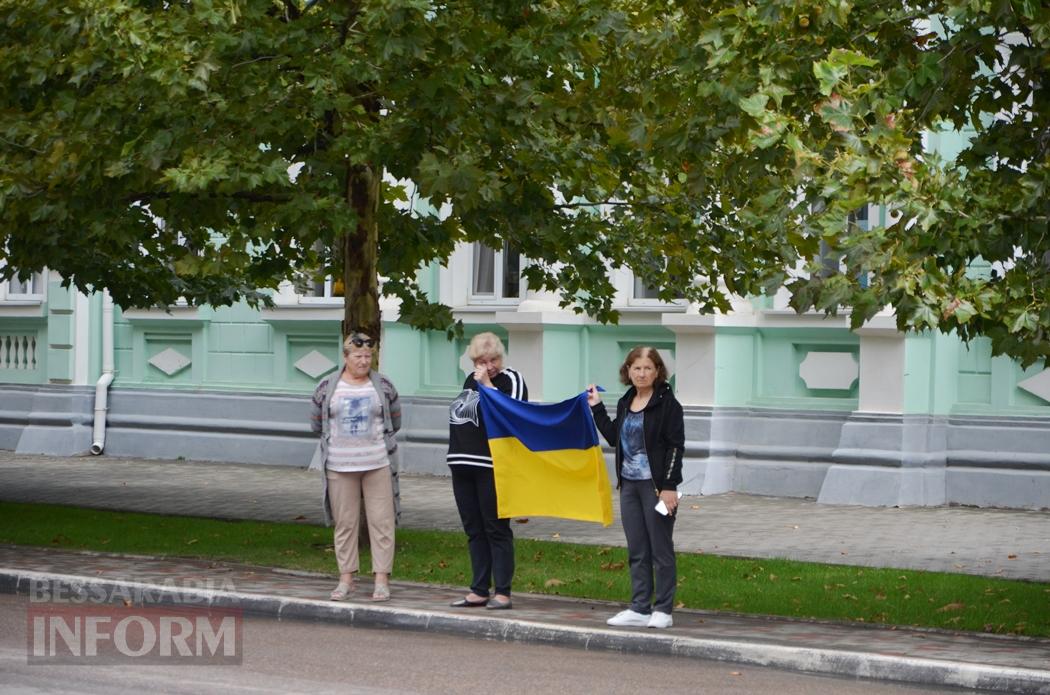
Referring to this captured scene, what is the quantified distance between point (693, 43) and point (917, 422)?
8166 mm

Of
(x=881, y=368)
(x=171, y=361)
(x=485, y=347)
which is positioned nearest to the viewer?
(x=485, y=347)

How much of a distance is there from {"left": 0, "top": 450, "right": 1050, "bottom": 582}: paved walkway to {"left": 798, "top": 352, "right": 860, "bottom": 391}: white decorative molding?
1.35 meters

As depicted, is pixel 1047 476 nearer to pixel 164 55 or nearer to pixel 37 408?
pixel 164 55

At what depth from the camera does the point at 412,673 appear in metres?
9.69

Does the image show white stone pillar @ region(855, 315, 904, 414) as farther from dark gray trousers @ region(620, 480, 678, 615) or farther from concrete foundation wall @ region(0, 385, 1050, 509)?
dark gray trousers @ region(620, 480, 678, 615)

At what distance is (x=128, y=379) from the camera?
89.1ft

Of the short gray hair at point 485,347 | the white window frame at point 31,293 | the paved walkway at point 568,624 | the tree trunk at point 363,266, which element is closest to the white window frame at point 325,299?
the white window frame at point 31,293

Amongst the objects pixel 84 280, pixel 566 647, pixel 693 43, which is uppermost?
pixel 693 43

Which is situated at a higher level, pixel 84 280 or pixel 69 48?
pixel 69 48

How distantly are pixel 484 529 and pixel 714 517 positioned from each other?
6.27 m

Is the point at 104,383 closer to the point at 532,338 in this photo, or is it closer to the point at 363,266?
the point at 532,338

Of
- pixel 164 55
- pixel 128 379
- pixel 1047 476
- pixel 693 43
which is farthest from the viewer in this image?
pixel 128 379

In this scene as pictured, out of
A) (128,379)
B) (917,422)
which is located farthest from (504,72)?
(128,379)

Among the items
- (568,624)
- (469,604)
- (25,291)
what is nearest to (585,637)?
(568,624)
